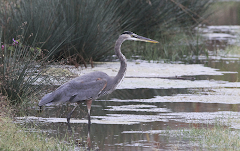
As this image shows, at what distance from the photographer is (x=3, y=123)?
576 centimetres

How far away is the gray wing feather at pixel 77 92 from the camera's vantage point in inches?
258

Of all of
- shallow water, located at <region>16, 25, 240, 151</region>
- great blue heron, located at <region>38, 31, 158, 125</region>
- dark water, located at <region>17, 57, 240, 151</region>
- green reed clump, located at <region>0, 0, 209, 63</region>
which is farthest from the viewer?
green reed clump, located at <region>0, 0, 209, 63</region>

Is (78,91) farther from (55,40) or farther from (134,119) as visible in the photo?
(55,40)

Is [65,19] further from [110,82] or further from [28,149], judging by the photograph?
[28,149]

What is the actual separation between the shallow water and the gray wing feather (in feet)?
1.09

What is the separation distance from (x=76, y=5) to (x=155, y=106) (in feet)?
14.7

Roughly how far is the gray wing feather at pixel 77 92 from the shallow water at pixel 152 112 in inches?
13.1

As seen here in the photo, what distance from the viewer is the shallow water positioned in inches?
226

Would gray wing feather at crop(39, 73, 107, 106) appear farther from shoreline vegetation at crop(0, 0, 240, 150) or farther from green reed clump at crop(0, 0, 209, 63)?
green reed clump at crop(0, 0, 209, 63)

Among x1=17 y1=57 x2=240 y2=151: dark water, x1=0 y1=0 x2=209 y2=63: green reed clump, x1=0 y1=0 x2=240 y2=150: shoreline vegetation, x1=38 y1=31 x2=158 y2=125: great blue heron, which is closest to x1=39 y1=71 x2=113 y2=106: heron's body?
x1=38 y1=31 x2=158 y2=125: great blue heron

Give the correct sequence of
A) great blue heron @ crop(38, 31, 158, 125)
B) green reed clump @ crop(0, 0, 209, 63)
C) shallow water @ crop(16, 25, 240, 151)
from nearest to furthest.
Result: shallow water @ crop(16, 25, 240, 151), great blue heron @ crop(38, 31, 158, 125), green reed clump @ crop(0, 0, 209, 63)

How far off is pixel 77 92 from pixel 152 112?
4.35 ft

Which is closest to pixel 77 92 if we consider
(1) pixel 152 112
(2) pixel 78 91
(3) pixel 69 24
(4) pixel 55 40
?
(2) pixel 78 91

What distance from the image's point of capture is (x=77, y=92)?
658cm
